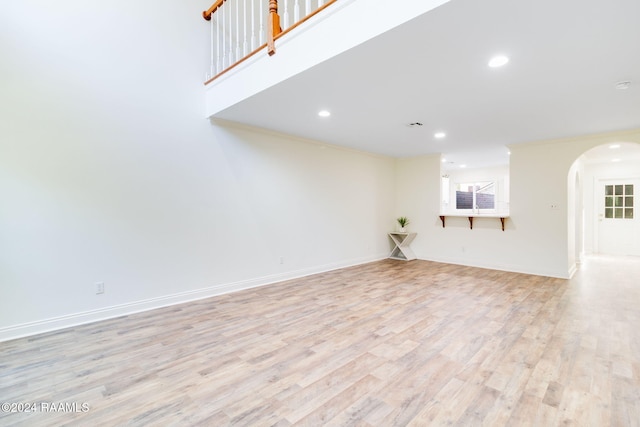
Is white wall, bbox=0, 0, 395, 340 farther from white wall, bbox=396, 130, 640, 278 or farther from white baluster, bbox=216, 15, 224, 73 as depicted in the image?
white wall, bbox=396, 130, 640, 278

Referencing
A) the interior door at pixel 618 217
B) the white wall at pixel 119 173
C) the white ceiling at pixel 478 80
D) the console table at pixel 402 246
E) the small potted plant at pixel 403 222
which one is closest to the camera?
the white ceiling at pixel 478 80

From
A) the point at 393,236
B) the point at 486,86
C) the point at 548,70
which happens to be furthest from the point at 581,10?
the point at 393,236

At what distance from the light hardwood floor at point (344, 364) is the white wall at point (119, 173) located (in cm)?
39

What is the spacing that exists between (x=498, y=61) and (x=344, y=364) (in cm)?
261

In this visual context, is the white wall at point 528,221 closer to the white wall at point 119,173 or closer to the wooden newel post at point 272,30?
the white wall at point 119,173

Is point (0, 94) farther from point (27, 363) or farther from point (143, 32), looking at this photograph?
point (27, 363)

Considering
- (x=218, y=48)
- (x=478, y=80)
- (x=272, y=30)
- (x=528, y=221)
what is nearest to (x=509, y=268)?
(x=528, y=221)

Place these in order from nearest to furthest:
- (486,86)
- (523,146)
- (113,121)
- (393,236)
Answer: (486,86) → (113,121) → (523,146) → (393,236)

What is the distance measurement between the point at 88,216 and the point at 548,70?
437 cm

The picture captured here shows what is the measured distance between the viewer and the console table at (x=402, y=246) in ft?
20.9

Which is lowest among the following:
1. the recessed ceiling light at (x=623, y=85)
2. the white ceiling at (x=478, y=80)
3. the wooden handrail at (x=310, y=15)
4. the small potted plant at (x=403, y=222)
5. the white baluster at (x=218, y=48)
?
the small potted plant at (x=403, y=222)

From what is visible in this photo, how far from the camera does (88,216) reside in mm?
2883

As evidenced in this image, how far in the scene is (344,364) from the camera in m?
2.12

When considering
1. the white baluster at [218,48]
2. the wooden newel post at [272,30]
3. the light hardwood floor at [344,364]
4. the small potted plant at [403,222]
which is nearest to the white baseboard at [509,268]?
the small potted plant at [403,222]
